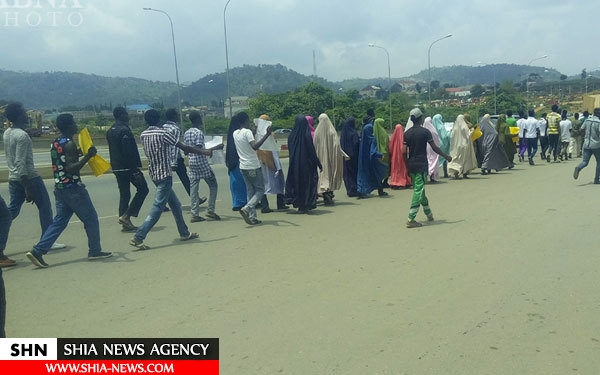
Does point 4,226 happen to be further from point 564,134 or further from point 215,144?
point 564,134

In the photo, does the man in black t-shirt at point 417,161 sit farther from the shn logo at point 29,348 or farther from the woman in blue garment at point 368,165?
the shn logo at point 29,348

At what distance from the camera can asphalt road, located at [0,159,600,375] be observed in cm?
384

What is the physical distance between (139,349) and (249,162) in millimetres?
5267

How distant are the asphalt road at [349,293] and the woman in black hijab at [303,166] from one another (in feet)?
2.99

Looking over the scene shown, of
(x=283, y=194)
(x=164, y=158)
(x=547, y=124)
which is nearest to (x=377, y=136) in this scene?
(x=283, y=194)

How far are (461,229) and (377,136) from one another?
4.54 meters

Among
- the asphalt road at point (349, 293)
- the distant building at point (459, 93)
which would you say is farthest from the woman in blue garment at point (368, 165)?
the distant building at point (459, 93)

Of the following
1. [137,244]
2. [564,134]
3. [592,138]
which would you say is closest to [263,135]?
[137,244]

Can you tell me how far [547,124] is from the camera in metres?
19.2

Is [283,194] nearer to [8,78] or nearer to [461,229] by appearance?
[461,229]

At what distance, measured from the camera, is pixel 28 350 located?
3.94 metres

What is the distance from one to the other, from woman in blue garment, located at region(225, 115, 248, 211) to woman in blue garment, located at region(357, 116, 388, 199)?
2.82 meters

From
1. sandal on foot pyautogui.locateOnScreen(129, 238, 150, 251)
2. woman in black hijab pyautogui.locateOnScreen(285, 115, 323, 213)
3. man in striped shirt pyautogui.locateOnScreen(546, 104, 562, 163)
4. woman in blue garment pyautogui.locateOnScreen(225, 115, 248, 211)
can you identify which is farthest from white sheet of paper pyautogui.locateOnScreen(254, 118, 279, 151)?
man in striped shirt pyautogui.locateOnScreen(546, 104, 562, 163)

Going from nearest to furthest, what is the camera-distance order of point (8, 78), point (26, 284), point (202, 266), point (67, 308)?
point (67, 308) < point (26, 284) < point (202, 266) < point (8, 78)
